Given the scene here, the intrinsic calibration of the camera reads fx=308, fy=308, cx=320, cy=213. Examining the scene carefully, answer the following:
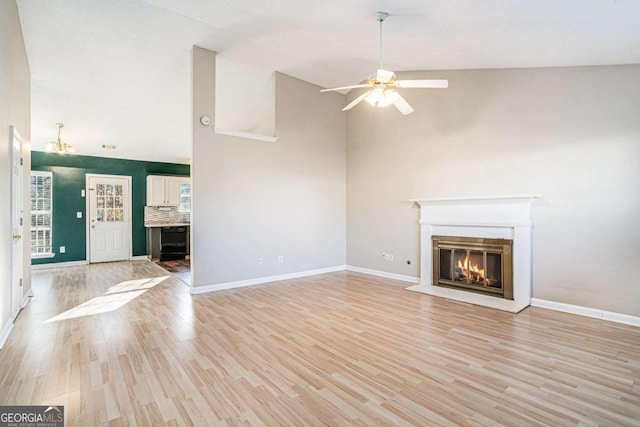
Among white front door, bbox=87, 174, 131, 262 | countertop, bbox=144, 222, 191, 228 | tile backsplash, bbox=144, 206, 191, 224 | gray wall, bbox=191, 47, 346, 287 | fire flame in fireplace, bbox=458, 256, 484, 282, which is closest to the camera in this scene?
fire flame in fireplace, bbox=458, 256, 484, 282

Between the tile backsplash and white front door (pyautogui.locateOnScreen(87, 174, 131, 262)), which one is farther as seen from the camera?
the tile backsplash

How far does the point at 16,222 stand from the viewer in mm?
3504

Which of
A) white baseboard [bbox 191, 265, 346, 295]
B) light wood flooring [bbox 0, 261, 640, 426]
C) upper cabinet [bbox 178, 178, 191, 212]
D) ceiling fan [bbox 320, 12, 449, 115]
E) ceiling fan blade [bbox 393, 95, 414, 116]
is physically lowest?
light wood flooring [bbox 0, 261, 640, 426]

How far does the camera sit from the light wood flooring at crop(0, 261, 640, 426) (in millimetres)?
1832

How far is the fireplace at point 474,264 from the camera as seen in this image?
4.13 meters

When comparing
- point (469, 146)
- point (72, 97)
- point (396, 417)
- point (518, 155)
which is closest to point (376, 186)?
point (469, 146)

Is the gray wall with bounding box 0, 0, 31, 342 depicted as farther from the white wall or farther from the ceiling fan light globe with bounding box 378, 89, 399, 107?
the ceiling fan light globe with bounding box 378, 89, 399, 107

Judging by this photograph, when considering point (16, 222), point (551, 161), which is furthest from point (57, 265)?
point (551, 161)

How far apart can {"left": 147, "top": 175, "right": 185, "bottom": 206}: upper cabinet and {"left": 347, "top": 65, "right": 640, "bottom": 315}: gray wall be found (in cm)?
641

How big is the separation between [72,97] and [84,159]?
308cm

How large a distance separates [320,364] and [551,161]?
3.64 m

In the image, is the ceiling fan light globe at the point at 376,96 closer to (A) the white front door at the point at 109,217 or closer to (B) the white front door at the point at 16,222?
(B) the white front door at the point at 16,222

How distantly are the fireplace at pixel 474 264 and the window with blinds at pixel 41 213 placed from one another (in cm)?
834
